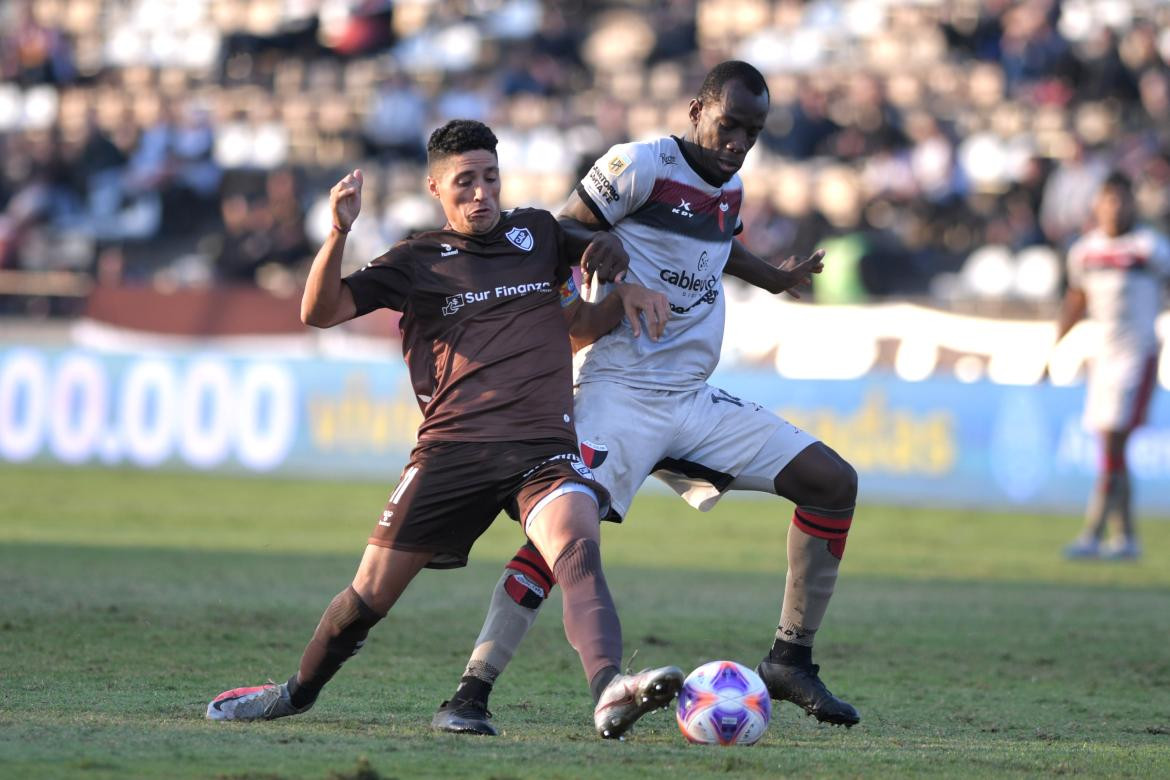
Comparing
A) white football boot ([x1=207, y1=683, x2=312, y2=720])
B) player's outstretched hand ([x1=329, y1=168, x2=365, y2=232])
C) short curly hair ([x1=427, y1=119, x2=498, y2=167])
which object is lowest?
white football boot ([x1=207, y1=683, x2=312, y2=720])

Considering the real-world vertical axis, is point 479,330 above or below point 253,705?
above

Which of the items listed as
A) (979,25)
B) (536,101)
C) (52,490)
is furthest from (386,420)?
(979,25)

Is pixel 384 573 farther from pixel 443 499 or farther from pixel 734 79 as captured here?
pixel 734 79

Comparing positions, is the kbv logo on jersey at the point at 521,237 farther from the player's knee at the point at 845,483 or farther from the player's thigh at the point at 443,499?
the player's knee at the point at 845,483

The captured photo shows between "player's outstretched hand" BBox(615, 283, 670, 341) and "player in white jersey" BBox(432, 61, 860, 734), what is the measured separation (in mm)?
348

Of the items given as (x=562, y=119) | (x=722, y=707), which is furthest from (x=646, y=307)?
(x=562, y=119)

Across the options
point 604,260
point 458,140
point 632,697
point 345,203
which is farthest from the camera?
point 604,260

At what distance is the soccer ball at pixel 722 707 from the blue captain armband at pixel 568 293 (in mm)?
1457

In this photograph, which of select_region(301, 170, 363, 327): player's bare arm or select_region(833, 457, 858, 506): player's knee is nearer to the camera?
select_region(301, 170, 363, 327): player's bare arm

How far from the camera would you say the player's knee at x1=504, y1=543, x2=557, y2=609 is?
6285 millimetres

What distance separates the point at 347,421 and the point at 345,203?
13.0m

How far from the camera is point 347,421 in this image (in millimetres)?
18531

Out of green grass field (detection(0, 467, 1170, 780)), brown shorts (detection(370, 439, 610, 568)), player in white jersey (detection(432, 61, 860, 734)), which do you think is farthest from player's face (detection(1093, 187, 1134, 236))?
brown shorts (detection(370, 439, 610, 568))

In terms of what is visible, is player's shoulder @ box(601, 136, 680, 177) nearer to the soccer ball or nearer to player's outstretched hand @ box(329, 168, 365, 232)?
player's outstretched hand @ box(329, 168, 365, 232)
